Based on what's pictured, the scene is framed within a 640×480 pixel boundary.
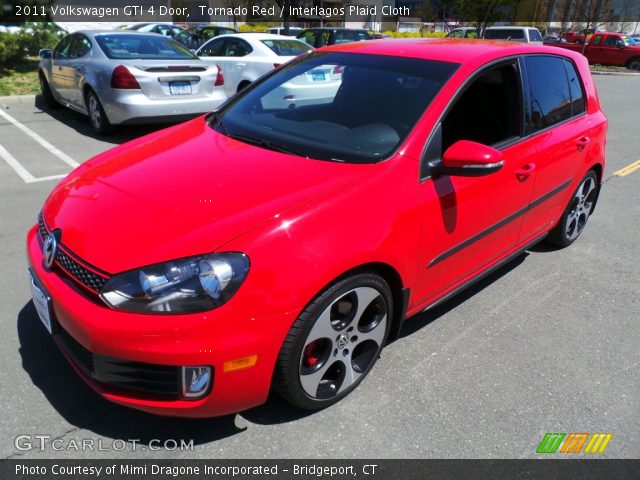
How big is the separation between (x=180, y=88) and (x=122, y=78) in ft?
2.60

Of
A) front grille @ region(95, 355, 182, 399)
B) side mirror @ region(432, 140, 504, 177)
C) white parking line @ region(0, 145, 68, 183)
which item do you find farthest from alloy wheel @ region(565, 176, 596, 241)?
white parking line @ region(0, 145, 68, 183)

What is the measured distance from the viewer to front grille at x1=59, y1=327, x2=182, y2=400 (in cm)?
201

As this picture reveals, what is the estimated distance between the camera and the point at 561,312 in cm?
347

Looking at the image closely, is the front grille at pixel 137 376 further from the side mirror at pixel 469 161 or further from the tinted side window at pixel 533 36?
the tinted side window at pixel 533 36

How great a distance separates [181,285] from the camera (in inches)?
78.0

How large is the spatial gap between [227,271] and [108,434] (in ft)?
3.27

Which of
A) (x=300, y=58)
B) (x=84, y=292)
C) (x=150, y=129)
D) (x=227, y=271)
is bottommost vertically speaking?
(x=150, y=129)

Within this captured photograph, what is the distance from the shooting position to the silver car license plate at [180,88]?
7.19 meters

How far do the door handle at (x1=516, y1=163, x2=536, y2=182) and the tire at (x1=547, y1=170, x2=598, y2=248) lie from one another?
106 centimetres

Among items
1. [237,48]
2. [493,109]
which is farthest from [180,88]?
[493,109]

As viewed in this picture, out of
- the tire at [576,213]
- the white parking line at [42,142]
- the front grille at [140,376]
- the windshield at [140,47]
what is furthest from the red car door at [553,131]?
the windshield at [140,47]

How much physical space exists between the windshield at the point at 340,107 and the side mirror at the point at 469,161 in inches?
10.1
